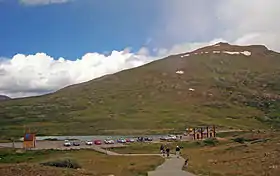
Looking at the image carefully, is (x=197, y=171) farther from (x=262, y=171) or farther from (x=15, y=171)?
(x=15, y=171)

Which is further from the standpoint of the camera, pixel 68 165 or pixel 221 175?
pixel 68 165

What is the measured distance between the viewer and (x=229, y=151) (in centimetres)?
7900

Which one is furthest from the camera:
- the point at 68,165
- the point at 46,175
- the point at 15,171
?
the point at 68,165

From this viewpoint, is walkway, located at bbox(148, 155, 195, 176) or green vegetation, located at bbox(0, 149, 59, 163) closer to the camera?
walkway, located at bbox(148, 155, 195, 176)

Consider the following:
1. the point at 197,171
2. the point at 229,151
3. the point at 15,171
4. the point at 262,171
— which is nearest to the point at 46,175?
the point at 15,171

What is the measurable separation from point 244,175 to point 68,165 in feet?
79.5

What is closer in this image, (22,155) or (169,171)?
(169,171)

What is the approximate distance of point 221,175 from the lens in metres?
40.8

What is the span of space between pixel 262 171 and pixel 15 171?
21930mm

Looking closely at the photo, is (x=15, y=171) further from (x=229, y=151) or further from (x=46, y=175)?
(x=229, y=151)

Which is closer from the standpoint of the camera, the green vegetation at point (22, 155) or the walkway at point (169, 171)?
the walkway at point (169, 171)

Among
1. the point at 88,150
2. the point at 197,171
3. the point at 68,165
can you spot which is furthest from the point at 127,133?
the point at 197,171

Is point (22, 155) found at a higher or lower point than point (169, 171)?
lower

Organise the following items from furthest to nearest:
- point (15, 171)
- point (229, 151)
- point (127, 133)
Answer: point (127, 133) → point (229, 151) → point (15, 171)
